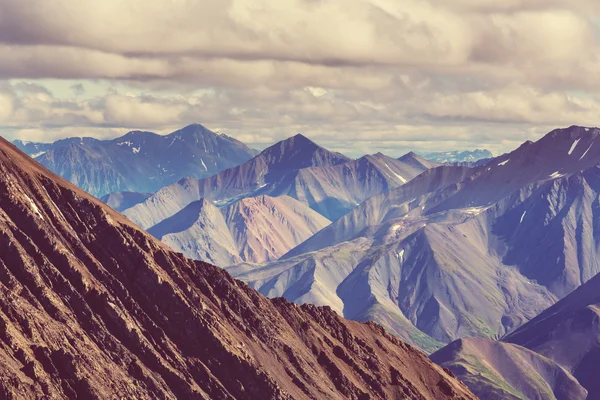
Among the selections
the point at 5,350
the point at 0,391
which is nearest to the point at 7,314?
the point at 5,350

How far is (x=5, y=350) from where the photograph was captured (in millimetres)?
190625

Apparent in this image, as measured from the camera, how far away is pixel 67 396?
196 meters

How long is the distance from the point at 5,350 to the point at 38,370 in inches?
243

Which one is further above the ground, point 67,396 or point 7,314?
point 7,314

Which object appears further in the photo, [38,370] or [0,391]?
[38,370]

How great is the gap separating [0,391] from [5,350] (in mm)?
12237

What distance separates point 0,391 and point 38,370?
43.9ft

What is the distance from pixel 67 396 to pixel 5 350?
13.2 m

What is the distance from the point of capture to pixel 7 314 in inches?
7869

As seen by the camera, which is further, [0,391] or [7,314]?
[7,314]

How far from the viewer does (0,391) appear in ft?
589

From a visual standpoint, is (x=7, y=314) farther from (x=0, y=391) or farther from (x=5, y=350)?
(x=0, y=391)

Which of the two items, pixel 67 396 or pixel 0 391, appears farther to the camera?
pixel 67 396

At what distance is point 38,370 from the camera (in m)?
192
